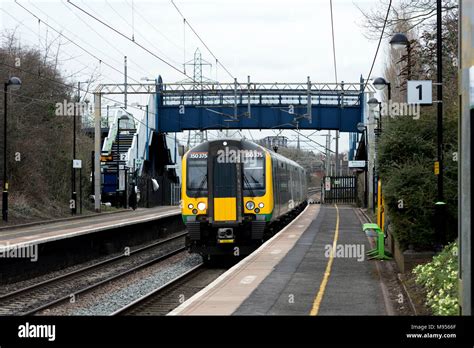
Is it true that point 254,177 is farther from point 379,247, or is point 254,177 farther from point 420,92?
point 420,92

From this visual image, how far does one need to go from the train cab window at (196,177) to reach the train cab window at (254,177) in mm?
1119

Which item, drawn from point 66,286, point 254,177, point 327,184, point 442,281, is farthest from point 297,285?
point 327,184

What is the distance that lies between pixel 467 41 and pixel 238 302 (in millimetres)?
5720

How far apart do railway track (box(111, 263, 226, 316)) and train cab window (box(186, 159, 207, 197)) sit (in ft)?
6.74

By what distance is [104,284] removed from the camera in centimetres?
1739

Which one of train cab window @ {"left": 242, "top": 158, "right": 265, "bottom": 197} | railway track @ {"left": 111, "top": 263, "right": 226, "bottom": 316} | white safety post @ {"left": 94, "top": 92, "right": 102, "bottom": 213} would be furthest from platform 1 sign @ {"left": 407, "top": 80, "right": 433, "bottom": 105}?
white safety post @ {"left": 94, "top": 92, "right": 102, "bottom": 213}

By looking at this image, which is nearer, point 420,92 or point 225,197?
point 420,92

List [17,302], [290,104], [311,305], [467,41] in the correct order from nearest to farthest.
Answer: [467,41], [311,305], [17,302], [290,104]

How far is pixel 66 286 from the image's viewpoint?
57.5ft

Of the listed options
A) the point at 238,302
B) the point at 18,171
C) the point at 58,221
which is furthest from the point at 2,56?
the point at 238,302

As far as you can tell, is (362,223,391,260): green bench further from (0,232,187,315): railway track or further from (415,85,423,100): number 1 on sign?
(0,232,187,315): railway track

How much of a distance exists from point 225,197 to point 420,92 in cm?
757

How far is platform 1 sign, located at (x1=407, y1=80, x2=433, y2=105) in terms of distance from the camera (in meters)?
13.4

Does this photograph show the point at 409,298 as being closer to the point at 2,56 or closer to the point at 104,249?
the point at 104,249
